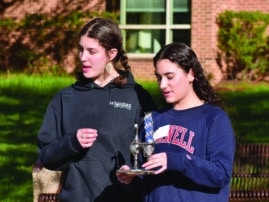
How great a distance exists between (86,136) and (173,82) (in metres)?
0.47

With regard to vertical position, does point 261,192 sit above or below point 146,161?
below

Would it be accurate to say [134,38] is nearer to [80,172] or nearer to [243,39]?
[243,39]

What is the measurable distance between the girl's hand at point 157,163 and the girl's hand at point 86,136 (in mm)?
326

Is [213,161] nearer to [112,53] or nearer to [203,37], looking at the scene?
[112,53]

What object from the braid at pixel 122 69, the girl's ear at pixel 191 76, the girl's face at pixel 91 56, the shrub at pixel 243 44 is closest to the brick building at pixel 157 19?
the shrub at pixel 243 44

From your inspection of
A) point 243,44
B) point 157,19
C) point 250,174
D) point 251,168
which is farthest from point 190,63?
point 157,19

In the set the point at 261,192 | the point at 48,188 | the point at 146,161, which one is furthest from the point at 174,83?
the point at 261,192

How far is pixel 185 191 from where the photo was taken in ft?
12.2

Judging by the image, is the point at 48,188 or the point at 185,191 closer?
the point at 185,191

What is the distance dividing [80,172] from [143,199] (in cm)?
35

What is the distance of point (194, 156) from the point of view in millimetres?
3646

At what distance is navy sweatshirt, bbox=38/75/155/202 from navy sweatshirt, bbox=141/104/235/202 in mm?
224

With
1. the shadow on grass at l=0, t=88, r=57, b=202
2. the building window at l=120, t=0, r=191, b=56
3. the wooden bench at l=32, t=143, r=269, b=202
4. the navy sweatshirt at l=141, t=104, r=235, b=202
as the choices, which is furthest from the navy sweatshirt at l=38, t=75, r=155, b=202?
the building window at l=120, t=0, r=191, b=56

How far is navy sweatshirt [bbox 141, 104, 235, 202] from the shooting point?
3.61m
